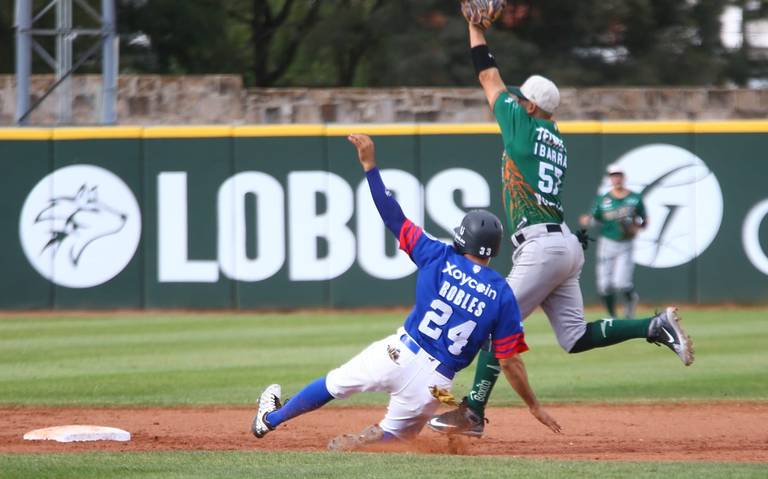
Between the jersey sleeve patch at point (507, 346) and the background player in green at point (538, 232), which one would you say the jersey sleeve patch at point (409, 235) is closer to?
the jersey sleeve patch at point (507, 346)

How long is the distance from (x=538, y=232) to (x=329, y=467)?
1998mm

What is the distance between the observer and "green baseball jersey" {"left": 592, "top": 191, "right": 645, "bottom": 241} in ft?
48.2

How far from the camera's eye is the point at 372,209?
16203 mm

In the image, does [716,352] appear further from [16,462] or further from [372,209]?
[16,462]

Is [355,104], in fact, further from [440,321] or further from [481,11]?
[440,321]

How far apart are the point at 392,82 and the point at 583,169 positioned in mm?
9631

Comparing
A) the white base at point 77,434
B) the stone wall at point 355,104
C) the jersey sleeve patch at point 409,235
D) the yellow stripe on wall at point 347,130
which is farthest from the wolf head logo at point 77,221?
the jersey sleeve patch at point 409,235

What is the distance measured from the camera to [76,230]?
16.2 meters

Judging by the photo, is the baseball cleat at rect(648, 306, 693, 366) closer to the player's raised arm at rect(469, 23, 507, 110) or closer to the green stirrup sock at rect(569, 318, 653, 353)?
the green stirrup sock at rect(569, 318, 653, 353)

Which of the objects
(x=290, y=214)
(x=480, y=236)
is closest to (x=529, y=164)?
(x=480, y=236)

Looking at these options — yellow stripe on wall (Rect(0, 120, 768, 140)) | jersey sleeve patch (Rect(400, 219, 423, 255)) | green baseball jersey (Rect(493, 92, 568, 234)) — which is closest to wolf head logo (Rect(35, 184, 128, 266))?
yellow stripe on wall (Rect(0, 120, 768, 140))

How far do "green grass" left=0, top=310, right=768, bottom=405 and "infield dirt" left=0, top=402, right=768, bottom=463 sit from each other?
435 millimetres

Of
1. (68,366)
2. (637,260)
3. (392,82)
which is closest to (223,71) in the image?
(392,82)

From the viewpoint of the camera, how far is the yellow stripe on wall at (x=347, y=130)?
16.4 meters
